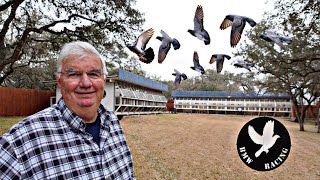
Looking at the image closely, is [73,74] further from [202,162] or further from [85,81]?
[202,162]

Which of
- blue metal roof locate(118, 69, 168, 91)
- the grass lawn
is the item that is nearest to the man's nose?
the grass lawn

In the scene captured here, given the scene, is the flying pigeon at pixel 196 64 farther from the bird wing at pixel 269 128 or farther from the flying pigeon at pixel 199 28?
the bird wing at pixel 269 128

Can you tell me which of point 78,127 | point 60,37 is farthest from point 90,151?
point 60,37

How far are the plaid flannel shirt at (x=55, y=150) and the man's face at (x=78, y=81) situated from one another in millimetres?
46

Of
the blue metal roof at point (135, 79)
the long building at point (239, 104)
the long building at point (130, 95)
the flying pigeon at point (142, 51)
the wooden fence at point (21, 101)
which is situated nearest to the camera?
the flying pigeon at point (142, 51)

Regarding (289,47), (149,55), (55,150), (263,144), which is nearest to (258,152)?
(263,144)

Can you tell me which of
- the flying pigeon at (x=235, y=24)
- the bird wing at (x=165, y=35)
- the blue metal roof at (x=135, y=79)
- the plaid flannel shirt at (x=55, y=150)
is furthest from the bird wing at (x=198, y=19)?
the blue metal roof at (x=135, y=79)

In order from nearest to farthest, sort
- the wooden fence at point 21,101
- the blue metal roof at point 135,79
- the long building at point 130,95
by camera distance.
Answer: the blue metal roof at point 135,79, the long building at point 130,95, the wooden fence at point 21,101

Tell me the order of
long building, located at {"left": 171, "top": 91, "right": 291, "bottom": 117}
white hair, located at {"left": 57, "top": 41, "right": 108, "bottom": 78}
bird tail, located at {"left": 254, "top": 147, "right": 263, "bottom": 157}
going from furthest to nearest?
long building, located at {"left": 171, "top": 91, "right": 291, "bottom": 117} → bird tail, located at {"left": 254, "top": 147, "right": 263, "bottom": 157} → white hair, located at {"left": 57, "top": 41, "right": 108, "bottom": 78}

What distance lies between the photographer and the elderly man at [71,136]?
1110 millimetres

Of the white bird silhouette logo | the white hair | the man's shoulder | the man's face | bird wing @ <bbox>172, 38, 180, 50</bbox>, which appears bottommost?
the white bird silhouette logo

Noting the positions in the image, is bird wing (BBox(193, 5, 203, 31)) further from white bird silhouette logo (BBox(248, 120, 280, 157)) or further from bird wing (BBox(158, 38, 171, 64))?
white bird silhouette logo (BBox(248, 120, 280, 157))

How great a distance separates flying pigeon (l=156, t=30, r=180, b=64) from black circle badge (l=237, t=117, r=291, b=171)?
0.74 meters

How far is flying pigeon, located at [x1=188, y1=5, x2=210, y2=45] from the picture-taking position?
1613 mm
